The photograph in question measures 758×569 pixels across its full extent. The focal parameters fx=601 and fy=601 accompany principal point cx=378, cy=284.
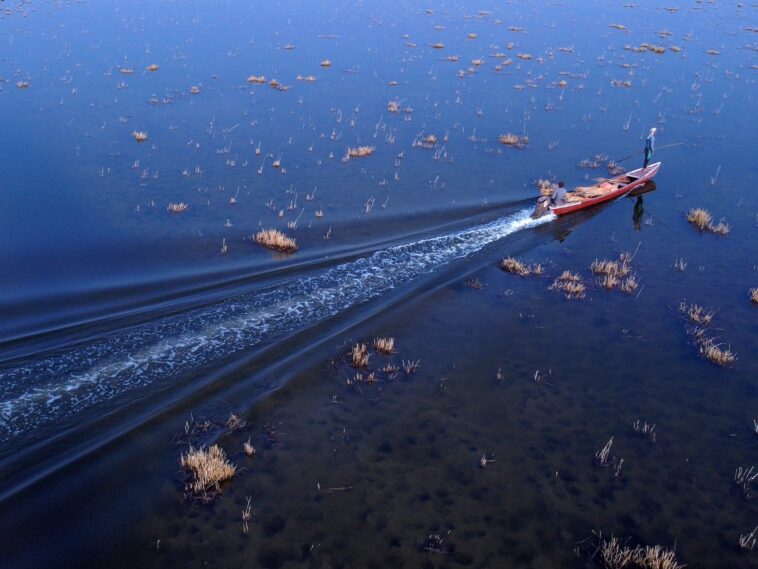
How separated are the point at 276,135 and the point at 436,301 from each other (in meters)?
18.1

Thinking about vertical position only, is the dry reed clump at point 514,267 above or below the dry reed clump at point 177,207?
below

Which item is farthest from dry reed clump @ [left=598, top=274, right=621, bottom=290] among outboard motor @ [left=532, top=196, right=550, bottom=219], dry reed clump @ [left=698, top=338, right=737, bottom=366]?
outboard motor @ [left=532, top=196, right=550, bottom=219]

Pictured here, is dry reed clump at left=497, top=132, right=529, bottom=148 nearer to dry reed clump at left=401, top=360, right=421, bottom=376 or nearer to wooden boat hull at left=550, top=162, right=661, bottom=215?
wooden boat hull at left=550, top=162, right=661, bottom=215

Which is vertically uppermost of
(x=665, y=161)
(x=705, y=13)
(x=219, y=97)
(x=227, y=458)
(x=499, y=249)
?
(x=705, y=13)

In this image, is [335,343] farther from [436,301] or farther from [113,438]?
[113,438]

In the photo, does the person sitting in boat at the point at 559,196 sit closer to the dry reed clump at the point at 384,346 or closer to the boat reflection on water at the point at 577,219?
the boat reflection on water at the point at 577,219

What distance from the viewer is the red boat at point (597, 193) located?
2503 cm

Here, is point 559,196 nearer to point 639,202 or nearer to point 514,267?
point 514,267

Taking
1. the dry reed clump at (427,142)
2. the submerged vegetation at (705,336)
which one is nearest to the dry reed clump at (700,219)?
the submerged vegetation at (705,336)

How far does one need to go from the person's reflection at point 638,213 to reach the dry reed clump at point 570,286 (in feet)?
21.7

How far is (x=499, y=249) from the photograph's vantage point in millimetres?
22672

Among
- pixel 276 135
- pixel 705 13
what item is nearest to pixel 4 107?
pixel 276 135

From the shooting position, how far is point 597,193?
26.6m

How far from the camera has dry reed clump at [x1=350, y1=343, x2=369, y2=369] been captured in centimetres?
1562
